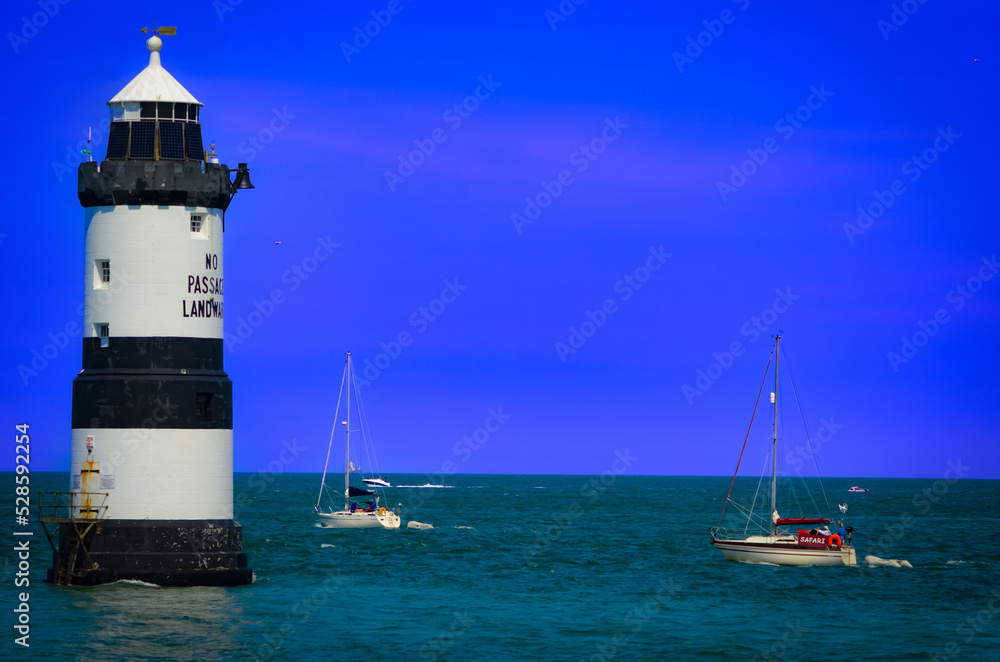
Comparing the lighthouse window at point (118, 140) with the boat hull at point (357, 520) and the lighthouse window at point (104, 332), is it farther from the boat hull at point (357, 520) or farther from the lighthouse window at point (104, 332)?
the boat hull at point (357, 520)

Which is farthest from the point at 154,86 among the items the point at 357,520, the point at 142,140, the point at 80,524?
the point at 357,520

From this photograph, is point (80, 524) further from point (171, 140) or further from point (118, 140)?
point (171, 140)

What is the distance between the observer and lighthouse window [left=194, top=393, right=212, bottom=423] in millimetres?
30547

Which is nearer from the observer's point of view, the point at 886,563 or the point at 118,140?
the point at 118,140

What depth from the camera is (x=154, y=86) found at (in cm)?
3103

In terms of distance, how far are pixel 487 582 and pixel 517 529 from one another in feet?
142

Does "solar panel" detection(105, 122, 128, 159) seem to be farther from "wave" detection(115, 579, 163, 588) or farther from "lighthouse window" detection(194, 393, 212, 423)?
"wave" detection(115, 579, 163, 588)

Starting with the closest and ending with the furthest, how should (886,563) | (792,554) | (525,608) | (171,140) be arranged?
(171,140)
(525,608)
(792,554)
(886,563)

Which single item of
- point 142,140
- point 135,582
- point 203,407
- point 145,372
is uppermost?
point 142,140

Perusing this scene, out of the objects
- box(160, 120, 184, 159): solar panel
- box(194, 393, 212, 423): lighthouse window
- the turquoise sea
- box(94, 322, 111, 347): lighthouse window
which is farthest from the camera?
box(160, 120, 184, 159): solar panel

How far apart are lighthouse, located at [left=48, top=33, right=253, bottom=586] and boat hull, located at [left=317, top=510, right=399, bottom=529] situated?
53.7 metres

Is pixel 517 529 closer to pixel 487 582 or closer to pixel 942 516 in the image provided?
pixel 487 582

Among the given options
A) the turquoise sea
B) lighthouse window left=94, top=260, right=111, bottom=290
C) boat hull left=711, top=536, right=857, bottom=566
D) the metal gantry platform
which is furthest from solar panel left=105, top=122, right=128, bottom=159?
boat hull left=711, top=536, right=857, bottom=566

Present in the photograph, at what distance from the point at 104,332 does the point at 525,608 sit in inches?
565
